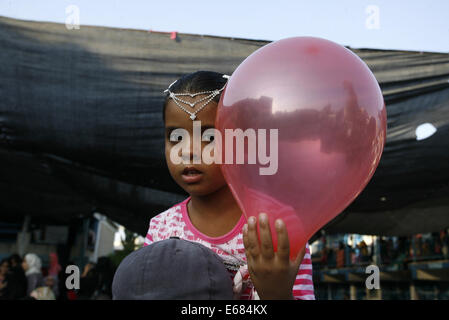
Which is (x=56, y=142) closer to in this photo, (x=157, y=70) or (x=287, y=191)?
(x=157, y=70)

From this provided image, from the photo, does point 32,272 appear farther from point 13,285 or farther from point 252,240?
point 252,240

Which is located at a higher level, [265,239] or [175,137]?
[175,137]

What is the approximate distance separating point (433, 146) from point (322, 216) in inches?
109

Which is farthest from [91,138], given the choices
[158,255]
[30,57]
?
[158,255]

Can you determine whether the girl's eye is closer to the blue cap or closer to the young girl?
the young girl

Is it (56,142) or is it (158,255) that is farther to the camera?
(56,142)

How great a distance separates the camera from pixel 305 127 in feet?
2.44

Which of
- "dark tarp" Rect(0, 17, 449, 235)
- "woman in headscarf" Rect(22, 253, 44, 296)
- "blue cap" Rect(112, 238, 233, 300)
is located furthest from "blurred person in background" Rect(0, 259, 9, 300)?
"blue cap" Rect(112, 238, 233, 300)

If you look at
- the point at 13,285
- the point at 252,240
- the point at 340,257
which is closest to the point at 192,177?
the point at 252,240

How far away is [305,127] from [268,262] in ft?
0.87

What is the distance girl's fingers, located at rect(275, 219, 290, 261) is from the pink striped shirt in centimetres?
19

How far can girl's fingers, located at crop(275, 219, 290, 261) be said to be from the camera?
2.32 feet

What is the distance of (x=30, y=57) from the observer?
112 inches
